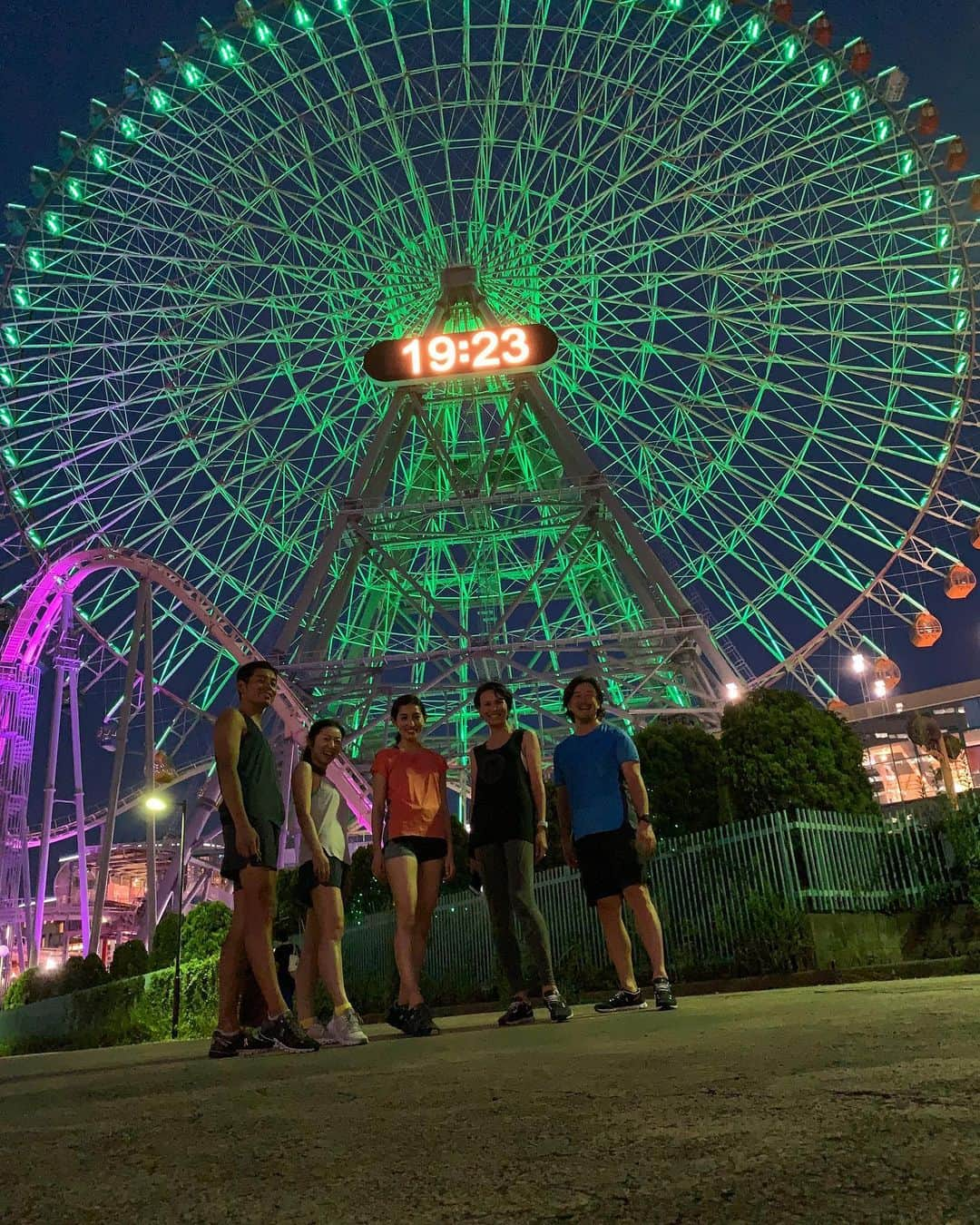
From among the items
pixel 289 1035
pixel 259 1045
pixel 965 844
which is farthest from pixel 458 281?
pixel 289 1035

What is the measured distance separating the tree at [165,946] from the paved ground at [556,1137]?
51.8ft

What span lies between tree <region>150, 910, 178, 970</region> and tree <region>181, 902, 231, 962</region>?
0.26 meters

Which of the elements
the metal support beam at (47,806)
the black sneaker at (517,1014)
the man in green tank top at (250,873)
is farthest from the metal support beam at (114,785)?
the black sneaker at (517,1014)

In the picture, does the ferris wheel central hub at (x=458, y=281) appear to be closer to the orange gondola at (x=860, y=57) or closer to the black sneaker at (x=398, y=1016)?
the orange gondola at (x=860, y=57)

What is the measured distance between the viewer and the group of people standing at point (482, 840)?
5.10 meters

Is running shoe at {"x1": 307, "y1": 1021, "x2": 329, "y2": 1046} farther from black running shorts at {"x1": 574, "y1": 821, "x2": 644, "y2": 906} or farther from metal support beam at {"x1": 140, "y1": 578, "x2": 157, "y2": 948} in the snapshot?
metal support beam at {"x1": 140, "y1": 578, "x2": 157, "y2": 948}

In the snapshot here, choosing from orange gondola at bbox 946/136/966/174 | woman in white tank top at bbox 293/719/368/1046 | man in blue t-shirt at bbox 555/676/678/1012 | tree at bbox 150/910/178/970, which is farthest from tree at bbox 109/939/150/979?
orange gondola at bbox 946/136/966/174

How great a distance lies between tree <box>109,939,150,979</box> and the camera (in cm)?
2030

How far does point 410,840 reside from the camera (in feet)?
18.1

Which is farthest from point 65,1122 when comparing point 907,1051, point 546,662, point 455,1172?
point 546,662

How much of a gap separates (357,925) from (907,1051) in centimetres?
1221

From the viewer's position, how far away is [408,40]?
25.2 m

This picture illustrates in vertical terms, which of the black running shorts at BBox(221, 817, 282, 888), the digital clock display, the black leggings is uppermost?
the digital clock display

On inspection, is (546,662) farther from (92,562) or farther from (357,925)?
(357,925)
